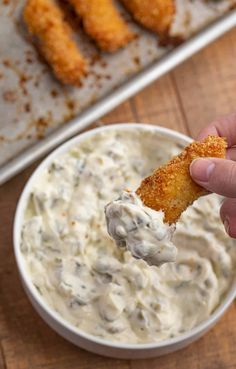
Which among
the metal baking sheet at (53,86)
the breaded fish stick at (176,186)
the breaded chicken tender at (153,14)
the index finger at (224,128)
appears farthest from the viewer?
the breaded chicken tender at (153,14)

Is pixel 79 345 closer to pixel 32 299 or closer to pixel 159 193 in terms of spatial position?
pixel 32 299

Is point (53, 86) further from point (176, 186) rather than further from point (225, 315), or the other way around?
point (225, 315)

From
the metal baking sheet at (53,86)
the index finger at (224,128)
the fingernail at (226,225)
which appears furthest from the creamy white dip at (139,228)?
the metal baking sheet at (53,86)

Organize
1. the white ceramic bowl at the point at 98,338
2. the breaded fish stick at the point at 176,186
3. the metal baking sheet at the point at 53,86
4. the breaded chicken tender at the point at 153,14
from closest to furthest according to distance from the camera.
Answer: the breaded fish stick at the point at 176,186, the white ceramic bowl at the point at 98,338, the metal baking sheet at the point at 53,86, the breaded chicken tender at the point at 153,14

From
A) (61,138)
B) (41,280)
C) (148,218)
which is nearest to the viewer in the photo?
(148,218)

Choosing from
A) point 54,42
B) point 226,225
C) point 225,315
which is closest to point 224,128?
point 226,225

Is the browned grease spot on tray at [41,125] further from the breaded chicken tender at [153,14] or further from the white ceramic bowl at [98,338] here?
the breaded chicken tender at [153,14]

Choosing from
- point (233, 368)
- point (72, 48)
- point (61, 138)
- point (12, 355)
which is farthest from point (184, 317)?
point (72, 48)
